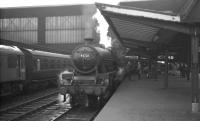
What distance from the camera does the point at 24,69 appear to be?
16422mm

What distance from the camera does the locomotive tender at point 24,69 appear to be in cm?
1414

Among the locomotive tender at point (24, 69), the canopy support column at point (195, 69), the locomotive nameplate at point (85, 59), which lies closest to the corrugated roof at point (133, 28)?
the locomotive nameplate at point (85, 59)

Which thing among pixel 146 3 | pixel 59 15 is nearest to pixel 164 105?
pixel 146 3

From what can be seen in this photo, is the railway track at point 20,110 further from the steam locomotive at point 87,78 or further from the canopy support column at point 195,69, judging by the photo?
→ the canopy support column at point 195,69

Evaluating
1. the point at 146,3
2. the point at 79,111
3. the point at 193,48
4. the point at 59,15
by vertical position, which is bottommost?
the point at 79,111

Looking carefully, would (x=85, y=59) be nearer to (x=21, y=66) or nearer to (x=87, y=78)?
(x=87, y=78)

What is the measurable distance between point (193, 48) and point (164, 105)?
250cm

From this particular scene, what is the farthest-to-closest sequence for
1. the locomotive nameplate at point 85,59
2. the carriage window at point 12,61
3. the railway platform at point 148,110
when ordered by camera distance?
the carriage window at point 12,61, the locomotive nameplate at point 85,59, the railway platform at point 148,110

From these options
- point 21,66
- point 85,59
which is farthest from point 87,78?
point 21,66

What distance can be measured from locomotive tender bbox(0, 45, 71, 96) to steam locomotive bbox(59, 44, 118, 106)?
9.31 ft

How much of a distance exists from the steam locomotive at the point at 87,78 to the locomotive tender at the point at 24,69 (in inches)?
112

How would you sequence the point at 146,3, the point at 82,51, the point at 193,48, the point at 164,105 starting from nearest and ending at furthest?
the point at 193,48 → the point at 164,105 → the point at 82,51 → the point at 146,3

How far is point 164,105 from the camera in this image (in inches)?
450

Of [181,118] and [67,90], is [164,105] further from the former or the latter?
[67,90]
